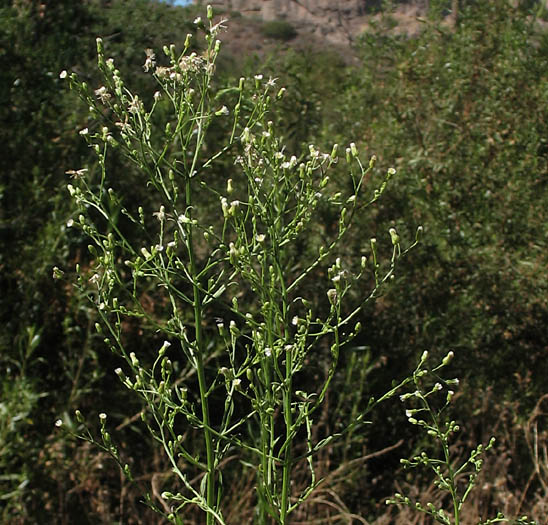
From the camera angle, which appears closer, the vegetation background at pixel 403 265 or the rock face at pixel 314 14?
the vegetation background at pixel 403 265

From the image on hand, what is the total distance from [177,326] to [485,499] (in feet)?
12.0

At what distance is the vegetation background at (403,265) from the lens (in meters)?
4.58

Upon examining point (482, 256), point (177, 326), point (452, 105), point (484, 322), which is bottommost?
point (484, 322)

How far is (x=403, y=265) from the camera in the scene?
537 cm

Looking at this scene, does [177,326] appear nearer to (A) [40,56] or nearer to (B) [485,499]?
(B) [485,499]

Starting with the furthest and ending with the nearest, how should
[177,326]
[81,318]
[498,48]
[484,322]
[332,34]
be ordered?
[332,34]
[498,48]
[484,322]
[81,318]
[177,326]

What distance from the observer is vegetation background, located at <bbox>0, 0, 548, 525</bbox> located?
458 centimetres

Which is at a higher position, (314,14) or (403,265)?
(403,265)

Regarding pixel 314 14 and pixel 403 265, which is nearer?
pixel 403 265

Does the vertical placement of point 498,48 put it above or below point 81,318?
A: above

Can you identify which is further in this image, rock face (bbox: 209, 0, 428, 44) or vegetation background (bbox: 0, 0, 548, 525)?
rock face (bbox: 209, 0, 428, 44)

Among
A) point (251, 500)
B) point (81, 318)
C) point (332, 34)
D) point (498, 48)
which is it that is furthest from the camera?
point (332, 34)

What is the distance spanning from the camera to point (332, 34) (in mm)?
16922

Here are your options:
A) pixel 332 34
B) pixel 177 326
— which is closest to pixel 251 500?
pixel 177 326
